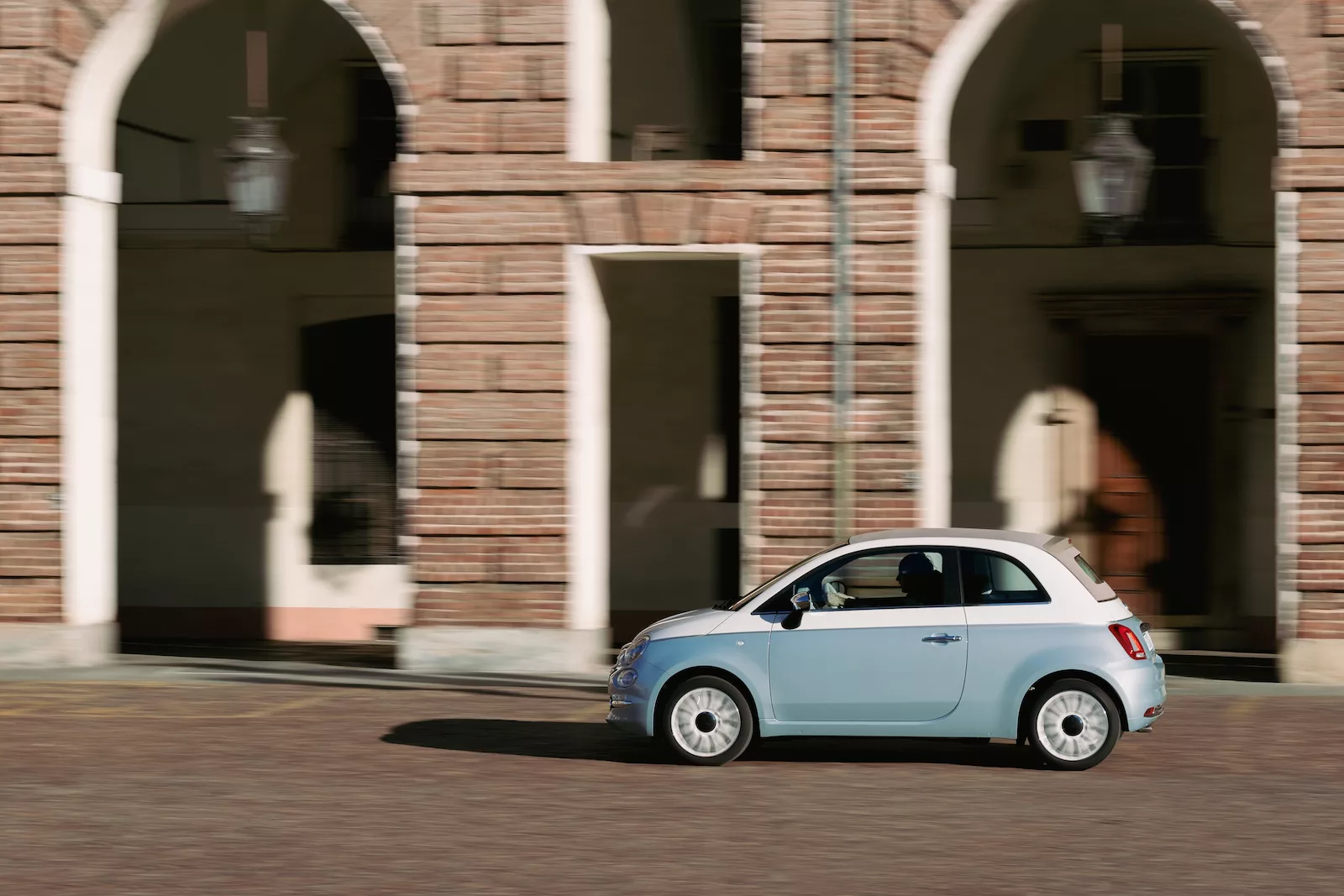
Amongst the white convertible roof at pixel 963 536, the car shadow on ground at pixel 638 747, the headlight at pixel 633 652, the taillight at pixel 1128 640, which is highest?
the white convertible roof at pixel 963 536

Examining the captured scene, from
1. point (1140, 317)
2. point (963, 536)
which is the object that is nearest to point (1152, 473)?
point (1140, 317)

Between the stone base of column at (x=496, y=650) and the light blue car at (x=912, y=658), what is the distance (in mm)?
4563

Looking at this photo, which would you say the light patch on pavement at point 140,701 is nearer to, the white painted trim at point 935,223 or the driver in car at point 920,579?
the driver in car at point 920,579

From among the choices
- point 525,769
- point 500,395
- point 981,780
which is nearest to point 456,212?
point 500,395

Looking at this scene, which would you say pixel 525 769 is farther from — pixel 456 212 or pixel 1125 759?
pixel 456 212

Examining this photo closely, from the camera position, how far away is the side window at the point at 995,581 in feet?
33.8

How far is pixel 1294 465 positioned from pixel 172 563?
11.6 meters

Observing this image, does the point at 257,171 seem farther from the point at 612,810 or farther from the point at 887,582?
the point at 612,810

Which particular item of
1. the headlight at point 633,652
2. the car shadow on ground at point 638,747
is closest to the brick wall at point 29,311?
the car shadow on ground at point 638,747

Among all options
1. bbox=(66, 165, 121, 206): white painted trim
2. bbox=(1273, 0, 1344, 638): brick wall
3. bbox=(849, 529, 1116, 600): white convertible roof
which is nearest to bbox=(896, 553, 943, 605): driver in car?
bbox=(849, 529, 1116, 600): white convertible roof

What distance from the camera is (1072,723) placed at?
10.1m

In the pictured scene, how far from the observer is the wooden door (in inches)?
736

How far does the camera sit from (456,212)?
49.9 ft

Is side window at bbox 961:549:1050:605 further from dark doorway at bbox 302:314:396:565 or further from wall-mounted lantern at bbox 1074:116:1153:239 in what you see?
dark doorway at bbox 302:314:396:565
